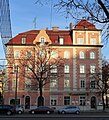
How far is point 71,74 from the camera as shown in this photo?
69.2m

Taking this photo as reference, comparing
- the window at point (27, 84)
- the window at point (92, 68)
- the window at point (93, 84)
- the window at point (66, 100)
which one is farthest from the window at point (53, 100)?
the window at point (92, 68)

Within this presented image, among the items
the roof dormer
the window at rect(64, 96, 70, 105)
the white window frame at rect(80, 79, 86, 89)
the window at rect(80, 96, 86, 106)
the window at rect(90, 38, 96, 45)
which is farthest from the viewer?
the roof dormer

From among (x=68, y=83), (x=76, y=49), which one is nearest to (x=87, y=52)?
(x=76, y=49)

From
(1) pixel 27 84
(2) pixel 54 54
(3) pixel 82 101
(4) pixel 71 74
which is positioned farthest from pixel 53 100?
(2) pixel 54 54

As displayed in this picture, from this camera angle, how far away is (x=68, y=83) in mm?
68562

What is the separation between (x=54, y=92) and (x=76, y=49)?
1188 cm

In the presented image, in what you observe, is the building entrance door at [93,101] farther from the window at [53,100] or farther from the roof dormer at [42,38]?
the roof dormer at [42,38]

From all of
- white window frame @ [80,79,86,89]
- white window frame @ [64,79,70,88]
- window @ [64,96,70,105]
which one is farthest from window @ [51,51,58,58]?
window @ [64,96,70,105]

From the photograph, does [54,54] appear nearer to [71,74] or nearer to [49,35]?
[71,74]

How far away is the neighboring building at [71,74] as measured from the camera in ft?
222

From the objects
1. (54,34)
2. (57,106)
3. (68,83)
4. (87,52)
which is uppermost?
(54,34)

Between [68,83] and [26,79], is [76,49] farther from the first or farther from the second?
[26,79]

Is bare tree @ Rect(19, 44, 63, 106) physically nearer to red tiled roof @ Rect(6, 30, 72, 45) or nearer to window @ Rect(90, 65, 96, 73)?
red tiled roof @ Rect(6, 30, 72, 45)

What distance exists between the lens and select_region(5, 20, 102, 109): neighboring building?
6769 centimetres
